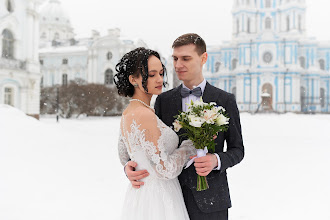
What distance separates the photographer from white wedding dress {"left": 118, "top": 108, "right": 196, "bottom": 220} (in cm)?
237

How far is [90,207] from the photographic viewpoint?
564cm

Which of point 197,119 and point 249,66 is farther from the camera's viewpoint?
point 249,66

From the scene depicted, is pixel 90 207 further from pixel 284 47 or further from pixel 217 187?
pixel 284 47

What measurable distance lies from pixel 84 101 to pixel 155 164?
29943mm

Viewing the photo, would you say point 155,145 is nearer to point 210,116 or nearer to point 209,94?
point 210,116

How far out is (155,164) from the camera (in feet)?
8.09

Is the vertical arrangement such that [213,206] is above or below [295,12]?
below

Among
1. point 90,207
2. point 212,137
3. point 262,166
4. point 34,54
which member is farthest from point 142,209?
point 34,54

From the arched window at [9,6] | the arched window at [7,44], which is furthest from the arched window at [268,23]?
the arched window at [7,44]

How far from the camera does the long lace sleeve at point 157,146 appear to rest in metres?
2.36

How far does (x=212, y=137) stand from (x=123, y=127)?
70 centimetres

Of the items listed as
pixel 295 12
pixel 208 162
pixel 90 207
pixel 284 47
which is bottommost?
pixel 90 207

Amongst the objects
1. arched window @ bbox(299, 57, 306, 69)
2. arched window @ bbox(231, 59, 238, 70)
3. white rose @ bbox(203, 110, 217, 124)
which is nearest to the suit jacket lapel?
white rose @ bbox(203, 110, 217, 124)

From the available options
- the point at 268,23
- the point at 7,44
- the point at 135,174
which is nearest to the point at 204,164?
the point at 135,174
